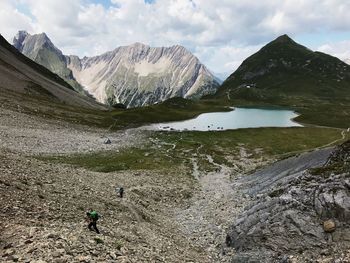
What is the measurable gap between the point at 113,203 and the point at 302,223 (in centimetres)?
2158

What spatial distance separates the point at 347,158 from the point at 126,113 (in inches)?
5487

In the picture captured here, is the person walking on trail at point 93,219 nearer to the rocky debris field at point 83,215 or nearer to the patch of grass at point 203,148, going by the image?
the rocky debris field at point 83,215

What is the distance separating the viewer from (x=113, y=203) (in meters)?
45.8

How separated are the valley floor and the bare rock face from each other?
2.87 metres

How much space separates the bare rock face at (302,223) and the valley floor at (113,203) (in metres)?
2.87

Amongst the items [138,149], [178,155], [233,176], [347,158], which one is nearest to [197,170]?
[233,176]

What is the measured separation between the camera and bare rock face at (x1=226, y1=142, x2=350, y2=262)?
32.4 metres

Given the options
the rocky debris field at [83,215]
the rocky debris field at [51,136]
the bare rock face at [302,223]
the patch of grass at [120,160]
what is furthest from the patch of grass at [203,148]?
the bare rock face at [302,223]

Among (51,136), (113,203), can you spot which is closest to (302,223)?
(113,203)

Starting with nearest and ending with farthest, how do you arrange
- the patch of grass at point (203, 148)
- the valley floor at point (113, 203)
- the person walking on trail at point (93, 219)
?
the valley floor at point (113, 203) < the person walking on trail at point (93, 219) < the patch of grass at point (203, 148)

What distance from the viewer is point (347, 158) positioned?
4634 centimetres

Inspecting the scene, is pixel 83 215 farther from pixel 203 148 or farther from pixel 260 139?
pixel 260 139

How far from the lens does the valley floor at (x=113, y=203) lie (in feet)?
90.7

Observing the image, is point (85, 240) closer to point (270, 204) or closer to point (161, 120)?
point (270, 204)
